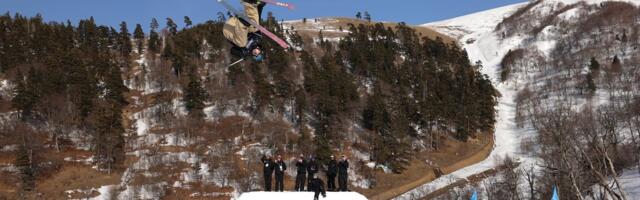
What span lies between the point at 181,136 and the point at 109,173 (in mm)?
12478

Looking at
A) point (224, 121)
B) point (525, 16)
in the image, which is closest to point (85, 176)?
point (224, 121)

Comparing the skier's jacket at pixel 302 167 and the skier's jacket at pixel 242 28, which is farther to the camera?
the skier's jacket at pixel 302 167

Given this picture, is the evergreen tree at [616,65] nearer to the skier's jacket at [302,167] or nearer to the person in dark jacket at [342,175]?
the person in dark jacket at [342,175]

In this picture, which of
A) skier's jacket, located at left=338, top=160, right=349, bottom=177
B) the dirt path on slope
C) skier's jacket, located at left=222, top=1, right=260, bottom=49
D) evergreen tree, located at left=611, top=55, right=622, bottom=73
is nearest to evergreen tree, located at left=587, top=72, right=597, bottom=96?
evergreen tree, located at left=611, top=55, right=622, bottom=73

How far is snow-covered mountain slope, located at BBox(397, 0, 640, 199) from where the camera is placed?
72312mm

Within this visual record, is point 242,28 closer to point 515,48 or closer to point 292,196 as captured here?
point 292,196

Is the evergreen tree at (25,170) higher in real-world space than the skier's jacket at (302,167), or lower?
lower

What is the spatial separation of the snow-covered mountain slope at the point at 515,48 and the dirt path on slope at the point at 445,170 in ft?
2.99

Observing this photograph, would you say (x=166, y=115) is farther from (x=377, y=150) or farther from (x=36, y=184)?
(x=377, y=150)

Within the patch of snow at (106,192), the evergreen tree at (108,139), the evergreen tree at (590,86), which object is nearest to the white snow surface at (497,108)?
the evergreen tree at (590,86)

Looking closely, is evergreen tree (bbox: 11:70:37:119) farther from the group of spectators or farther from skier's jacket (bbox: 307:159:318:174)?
skier's jacket (bbox: 307:159:318:174)

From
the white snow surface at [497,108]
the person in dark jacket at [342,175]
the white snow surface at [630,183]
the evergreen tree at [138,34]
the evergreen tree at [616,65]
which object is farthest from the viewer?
the evergreen tree at [138,34]

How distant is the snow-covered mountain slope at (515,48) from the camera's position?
72.3 m

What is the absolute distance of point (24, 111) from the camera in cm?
7256
